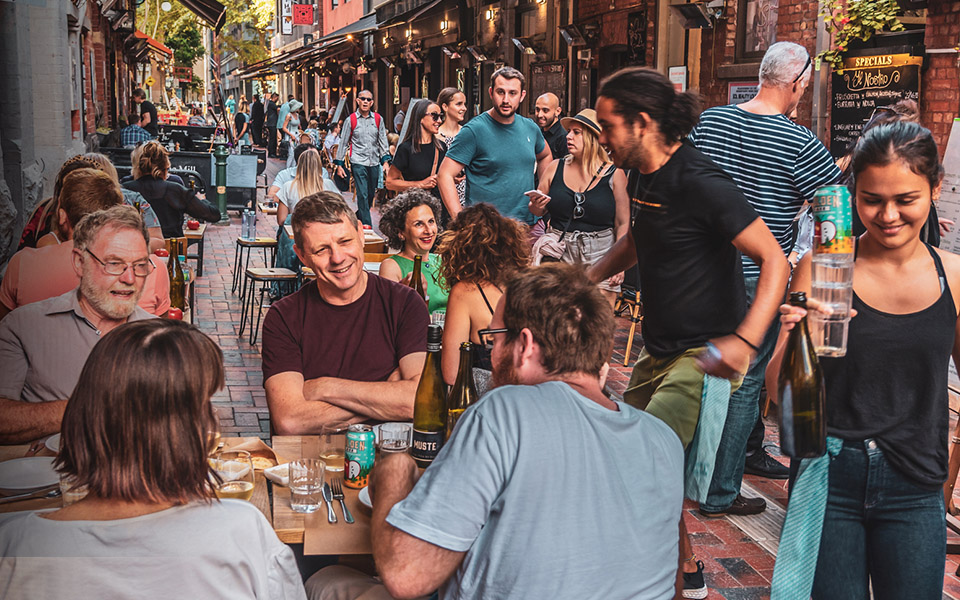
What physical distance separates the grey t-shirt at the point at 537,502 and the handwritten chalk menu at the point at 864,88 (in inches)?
282

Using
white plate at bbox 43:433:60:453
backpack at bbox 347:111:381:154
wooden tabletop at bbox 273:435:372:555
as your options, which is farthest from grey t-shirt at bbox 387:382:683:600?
backpack at bbox 347:111:381:154

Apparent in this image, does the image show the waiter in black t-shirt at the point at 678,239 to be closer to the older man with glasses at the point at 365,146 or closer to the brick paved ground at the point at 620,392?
the brick paved ground at the point at 620,392

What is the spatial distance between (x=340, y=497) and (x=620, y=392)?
3.88 metres

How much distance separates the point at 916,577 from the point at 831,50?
24.8ft

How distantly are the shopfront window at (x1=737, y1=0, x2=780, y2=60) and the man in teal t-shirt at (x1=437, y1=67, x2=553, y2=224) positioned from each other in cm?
505

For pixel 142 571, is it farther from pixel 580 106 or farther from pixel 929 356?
pixel 580 106

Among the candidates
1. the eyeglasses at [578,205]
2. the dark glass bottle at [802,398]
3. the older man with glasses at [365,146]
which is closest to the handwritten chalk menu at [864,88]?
the eyeglasses at [578,205]

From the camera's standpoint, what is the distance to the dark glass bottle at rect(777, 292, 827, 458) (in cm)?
237

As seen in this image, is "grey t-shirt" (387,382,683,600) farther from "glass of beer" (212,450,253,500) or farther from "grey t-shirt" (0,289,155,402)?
"grey t-shirt" (0,289,155,402)

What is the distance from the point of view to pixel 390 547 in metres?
1.89

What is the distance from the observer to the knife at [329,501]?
2.35 m

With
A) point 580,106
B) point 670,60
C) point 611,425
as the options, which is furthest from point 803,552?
point 580,106

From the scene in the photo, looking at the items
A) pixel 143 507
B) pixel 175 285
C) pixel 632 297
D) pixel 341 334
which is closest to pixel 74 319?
pixel 341 334

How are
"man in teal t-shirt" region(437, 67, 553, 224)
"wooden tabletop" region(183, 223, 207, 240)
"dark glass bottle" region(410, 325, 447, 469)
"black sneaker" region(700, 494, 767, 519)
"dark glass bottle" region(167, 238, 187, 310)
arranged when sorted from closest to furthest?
"dark glass bottle" region(410, 325, 447, 469)
"black sneaker" region(700, 494, 767, 519)
"dark glass bottle" region(167, 238, 187, 310)
"man in teal t-shirt" region(437, 67, 553, 224)
"wooden tabletop" region(183, 223, 207, 240)
